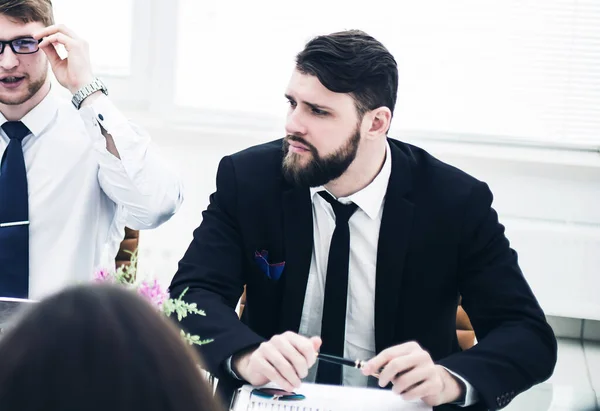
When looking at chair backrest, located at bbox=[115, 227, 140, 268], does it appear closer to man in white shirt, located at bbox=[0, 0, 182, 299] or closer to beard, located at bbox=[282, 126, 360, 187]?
man in white shirt, located at bbox=[0, 0, 182, 299]

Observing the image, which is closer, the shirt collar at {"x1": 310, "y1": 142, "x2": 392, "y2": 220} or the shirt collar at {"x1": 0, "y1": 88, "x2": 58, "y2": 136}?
the shirt collar at {"x1": 310, "y1": 142, "x2": 392, "y2": 220}

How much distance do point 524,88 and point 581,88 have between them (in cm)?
24

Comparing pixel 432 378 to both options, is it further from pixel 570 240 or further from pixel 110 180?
pixel 570 240

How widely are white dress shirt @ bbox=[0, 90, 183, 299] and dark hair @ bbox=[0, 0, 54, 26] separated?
7.9 inches

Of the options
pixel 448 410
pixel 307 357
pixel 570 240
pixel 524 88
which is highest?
pixel 524 88

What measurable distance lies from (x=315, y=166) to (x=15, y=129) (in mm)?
767

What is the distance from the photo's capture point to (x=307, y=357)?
52.7 inches

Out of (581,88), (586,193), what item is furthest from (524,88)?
(586,193)

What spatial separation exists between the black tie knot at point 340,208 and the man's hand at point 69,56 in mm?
627

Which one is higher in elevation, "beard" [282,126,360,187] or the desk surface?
"beard" [282,126,360,187]

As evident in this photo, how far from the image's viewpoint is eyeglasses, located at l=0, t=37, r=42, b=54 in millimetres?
1960

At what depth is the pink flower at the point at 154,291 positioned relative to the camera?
1.22m

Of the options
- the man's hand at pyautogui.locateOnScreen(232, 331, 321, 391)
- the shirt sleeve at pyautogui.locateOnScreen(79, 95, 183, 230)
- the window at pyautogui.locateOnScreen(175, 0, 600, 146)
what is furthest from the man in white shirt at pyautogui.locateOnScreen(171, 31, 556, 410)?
the window at pyautogui.locateOnScreen(175, 0, 600, 146)

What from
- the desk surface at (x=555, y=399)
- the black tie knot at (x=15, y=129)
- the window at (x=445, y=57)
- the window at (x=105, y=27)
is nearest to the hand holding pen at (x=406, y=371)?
the black tie knot at (x=15, y=129)
